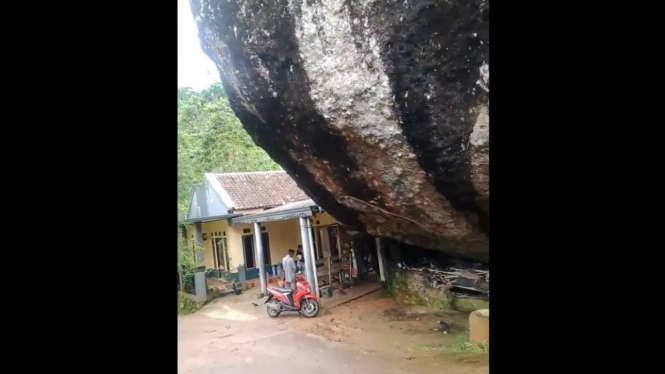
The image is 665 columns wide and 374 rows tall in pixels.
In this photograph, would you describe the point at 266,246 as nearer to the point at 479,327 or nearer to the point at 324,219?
the point at 324,219

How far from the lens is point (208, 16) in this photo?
2.74 m

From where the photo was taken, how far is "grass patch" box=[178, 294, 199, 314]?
2.59 meters

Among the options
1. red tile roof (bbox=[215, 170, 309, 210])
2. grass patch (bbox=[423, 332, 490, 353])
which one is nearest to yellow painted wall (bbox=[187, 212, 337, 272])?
red tile roof (bbox=[215, 170, 309, 210])

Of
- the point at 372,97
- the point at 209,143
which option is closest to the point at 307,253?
the point at 209,143

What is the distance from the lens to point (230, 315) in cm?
268

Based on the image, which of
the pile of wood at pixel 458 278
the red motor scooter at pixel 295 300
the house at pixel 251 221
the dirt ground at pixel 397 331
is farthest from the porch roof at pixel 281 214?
the pile of wood at pixel 458 278

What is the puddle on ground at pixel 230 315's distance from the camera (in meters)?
2.65
